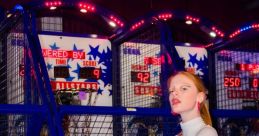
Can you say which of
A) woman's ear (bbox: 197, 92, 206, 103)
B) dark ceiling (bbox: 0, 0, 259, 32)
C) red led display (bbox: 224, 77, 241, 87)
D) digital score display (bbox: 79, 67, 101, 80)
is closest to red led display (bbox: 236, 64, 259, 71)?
red led display (bbox: 224, 77, 241, 87)

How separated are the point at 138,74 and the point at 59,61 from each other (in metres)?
1.27

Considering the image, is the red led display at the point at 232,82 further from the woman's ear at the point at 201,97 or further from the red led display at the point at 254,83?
the woman's ear at the point at 201,97

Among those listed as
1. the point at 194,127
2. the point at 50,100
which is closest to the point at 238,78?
the point at 50,100

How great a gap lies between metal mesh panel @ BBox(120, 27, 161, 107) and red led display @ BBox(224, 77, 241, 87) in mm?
1431

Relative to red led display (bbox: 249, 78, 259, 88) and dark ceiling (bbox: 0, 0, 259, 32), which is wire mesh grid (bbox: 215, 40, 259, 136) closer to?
red led display (bbox: 249, 78, 259, 88)

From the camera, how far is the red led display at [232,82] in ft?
27.9

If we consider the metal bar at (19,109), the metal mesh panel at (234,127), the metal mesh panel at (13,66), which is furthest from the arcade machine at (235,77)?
the metal bar at (19,109)

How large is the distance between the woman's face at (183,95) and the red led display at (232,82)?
5.88 metres

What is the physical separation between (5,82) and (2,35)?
762 millimetres

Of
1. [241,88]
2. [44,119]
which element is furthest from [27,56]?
[241,88]

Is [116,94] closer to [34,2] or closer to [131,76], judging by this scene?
[131,76]

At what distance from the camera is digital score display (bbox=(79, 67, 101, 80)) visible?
7.50 metres

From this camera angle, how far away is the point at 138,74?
25.1 ft

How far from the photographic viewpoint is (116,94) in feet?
25.1
